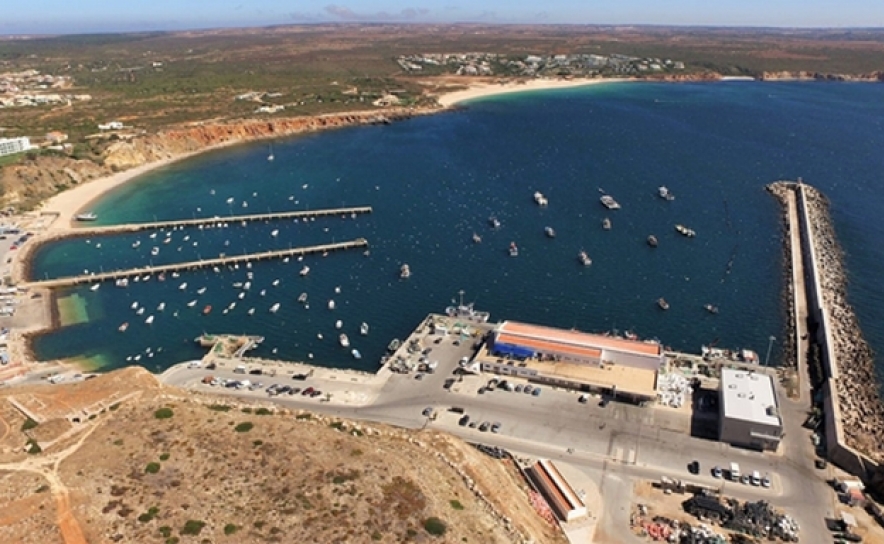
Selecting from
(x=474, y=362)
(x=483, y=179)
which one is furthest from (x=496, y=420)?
(x=483, y=179)

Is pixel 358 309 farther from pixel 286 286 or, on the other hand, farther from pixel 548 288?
pixel 548 288

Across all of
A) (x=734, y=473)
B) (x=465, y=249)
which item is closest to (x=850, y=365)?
(x=734, y=473)

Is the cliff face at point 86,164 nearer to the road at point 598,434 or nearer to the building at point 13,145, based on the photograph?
the building at point 13,145

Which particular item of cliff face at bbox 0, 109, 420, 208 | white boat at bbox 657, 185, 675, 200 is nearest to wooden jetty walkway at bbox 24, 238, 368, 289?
cliff face at bbox 0, 109, 420, 208

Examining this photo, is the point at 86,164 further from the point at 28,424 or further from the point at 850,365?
the point at 850,365

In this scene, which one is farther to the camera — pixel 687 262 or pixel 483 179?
pixel 483 179

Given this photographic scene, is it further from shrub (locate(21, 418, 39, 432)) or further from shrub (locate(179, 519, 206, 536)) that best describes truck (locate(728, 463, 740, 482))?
shrub (locate(21, 418, 39, 432))

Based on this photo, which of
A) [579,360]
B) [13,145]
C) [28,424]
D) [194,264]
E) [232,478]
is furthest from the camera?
[13,145]
